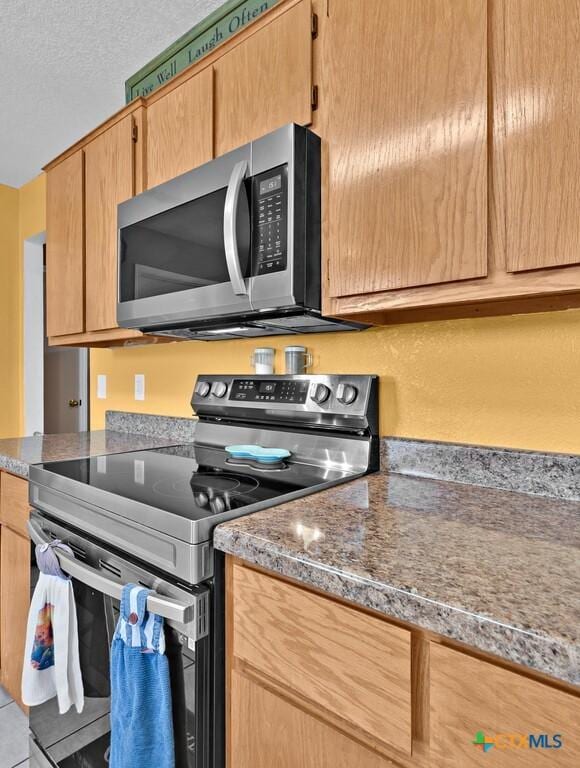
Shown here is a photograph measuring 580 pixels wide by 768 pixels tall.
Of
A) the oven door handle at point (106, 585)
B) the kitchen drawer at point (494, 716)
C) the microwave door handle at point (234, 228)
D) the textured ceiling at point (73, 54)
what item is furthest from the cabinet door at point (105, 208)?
the kitchen drawer at point (494, 716)

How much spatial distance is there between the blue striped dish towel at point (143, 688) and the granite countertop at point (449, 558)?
0.24m

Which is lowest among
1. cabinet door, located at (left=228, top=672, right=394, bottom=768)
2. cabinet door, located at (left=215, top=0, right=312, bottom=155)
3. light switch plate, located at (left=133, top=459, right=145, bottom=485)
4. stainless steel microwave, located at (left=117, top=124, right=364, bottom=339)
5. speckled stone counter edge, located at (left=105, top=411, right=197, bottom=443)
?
cabinet door, located at (left=228, top=672, right=394, bottom=768)

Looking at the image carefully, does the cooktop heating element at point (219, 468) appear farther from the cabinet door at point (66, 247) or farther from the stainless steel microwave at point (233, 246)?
the cabinet door at point (66, 247)

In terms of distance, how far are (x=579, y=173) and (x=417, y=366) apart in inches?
23.5

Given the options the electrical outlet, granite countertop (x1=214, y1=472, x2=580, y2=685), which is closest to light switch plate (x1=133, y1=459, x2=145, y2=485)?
granite countertop (x1=214, y1=472, x2=580, y2=685)

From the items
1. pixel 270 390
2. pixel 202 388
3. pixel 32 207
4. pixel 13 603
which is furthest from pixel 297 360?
pixel 32 207

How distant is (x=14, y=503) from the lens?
1532 millimetres

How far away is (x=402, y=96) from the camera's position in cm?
93

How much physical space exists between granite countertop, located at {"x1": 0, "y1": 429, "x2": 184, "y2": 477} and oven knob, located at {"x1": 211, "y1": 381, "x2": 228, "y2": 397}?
35 cm

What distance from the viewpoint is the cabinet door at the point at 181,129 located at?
1360mm

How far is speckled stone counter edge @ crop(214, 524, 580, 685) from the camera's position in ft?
1.53

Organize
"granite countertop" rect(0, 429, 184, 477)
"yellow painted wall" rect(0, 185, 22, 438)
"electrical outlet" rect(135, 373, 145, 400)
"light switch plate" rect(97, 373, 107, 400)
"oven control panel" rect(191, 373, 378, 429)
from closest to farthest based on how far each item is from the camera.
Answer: "oven control panel" rect(191, 373, 378, 429)
"granite countertop" rect(0, 429, 184, 477)
"electrical outlet" rect(135, 373, 145, 400)
"light switch plate" rect(97, 373, 107, 400)
"yellow painted wall" rect(0, 185, 22, 438)

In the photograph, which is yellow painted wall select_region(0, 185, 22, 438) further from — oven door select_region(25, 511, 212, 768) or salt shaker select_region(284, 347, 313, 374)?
salt shaker select_region(284, 347, 313, 374)

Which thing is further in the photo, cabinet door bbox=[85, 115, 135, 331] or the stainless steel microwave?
cabinet door bbox=[85, 115, 135, 331]
